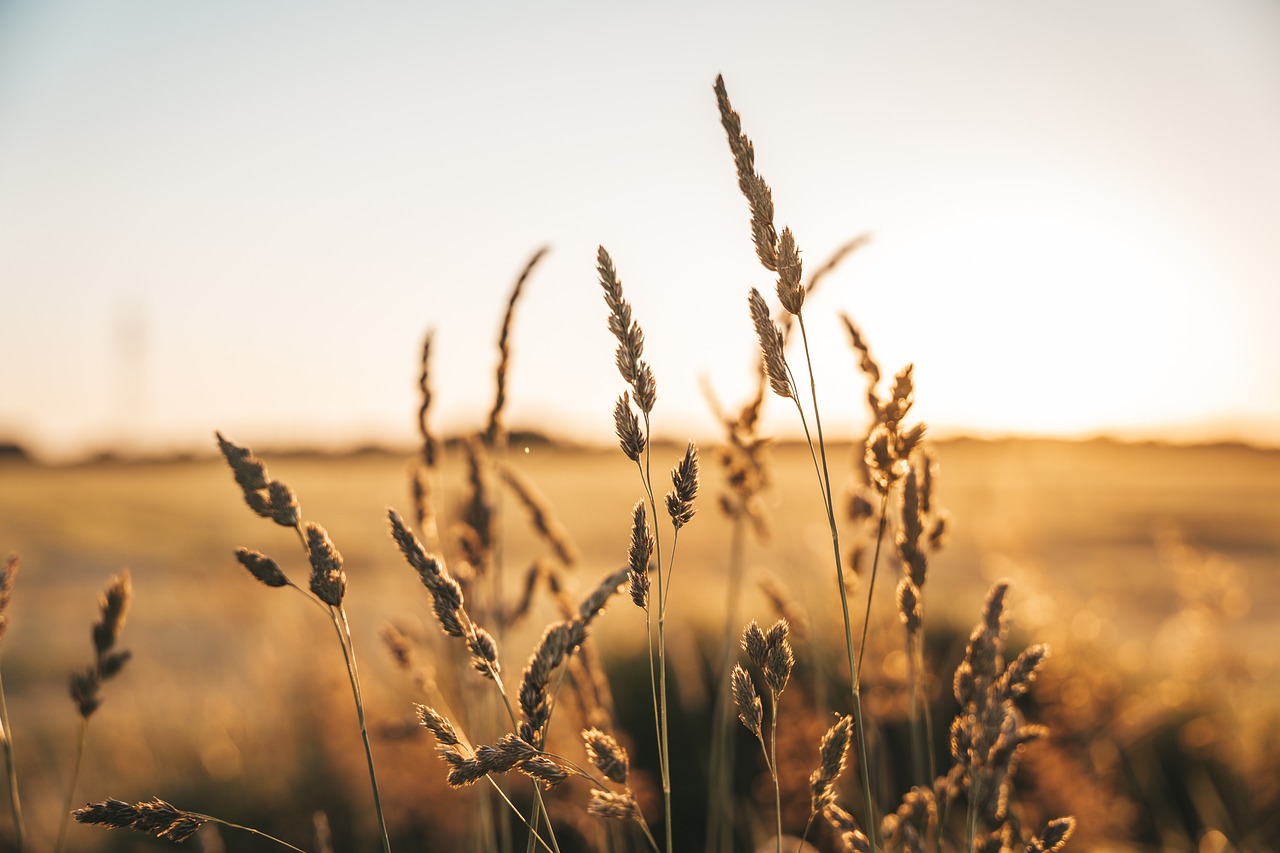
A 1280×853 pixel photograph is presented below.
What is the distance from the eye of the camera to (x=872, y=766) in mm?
2100

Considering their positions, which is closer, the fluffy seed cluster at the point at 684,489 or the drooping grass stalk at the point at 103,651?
the fluffy seed cluster at the point at 684,489

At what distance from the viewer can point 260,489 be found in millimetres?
1105

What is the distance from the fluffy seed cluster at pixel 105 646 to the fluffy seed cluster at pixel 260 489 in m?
0.41

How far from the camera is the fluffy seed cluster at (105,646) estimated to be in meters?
1.35

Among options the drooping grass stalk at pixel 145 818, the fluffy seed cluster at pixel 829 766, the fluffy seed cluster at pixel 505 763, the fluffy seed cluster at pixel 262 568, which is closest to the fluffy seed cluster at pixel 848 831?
the fluffy seed cluster at pixel 829 766

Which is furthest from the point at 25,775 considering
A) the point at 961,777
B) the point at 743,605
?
the point at 961,777

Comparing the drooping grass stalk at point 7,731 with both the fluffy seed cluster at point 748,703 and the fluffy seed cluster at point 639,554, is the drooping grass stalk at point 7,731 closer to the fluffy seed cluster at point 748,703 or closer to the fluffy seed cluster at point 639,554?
the fluffy seed cluster at point 639,554

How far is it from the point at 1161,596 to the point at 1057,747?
2110 centimetres

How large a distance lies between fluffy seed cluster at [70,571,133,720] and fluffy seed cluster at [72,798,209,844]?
0.36m

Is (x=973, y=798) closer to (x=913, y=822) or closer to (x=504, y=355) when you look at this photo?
(x=913, y=822)

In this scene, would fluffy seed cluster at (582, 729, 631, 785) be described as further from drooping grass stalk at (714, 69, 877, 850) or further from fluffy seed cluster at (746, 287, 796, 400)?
fluffy seed cluster at (746, 287, 796, 400)

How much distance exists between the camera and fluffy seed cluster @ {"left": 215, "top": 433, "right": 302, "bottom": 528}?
109 cm

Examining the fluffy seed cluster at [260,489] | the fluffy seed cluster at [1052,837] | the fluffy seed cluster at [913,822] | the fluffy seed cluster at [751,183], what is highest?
the fluffy seed cluster at [751,183]

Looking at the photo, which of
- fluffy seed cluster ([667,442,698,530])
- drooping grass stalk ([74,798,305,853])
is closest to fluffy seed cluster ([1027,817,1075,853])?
fluffy seed cluster ([667,442,698,530])
